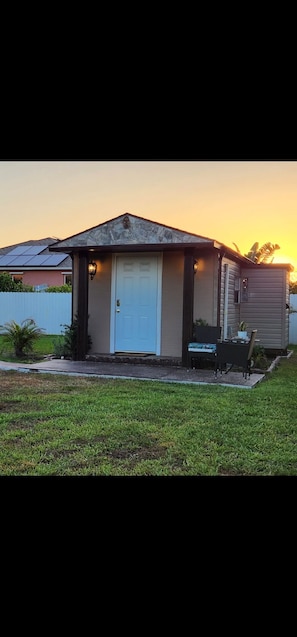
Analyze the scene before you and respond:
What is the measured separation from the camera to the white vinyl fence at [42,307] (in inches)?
705

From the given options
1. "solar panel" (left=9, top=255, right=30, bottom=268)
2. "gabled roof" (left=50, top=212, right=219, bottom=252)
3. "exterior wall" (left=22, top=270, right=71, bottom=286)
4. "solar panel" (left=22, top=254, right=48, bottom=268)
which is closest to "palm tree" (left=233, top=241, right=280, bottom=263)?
"exterior wall" (left=22, top=270, right=71, bottom=286)

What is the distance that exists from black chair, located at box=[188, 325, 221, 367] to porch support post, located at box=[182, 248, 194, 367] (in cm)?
13

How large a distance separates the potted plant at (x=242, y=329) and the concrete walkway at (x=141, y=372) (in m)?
2.36

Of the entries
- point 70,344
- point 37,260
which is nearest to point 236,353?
point 70,344

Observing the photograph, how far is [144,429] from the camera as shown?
486cm

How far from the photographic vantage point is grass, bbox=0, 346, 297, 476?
3744mm

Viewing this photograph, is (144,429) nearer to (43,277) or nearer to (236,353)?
(236,353)

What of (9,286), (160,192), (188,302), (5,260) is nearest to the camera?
(188,302)

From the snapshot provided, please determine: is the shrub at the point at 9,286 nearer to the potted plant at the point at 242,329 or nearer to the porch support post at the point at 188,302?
the potted plant at the point at 242,329

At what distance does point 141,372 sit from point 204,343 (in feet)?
4.62
